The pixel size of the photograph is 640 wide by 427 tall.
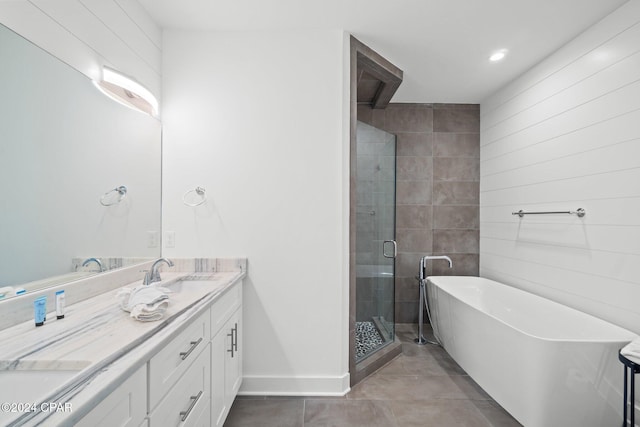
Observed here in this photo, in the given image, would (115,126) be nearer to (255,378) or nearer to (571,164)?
(255,378)

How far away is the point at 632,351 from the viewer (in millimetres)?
1472

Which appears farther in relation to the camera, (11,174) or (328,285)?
(328,285)

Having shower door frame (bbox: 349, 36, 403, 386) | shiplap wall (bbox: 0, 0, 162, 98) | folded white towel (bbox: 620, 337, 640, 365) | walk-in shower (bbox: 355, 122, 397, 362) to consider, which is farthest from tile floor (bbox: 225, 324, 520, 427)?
shiplap wall (bbox: 0, 0, 162, 98)


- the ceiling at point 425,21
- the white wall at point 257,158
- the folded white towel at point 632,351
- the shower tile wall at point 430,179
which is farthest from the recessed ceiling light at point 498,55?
the folded white towel at point 632,351

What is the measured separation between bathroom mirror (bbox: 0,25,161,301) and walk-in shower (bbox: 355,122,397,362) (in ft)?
5.62

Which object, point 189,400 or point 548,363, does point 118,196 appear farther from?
point 548,363

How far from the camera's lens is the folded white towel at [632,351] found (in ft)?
4.76

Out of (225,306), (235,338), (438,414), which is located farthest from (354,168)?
(438,414)

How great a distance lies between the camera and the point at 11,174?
44.3 inches

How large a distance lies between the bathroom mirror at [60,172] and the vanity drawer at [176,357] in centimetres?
65

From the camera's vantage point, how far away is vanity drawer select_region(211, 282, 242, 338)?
5.23ft

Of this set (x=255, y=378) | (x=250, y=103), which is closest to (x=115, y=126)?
(x=250, y=103)

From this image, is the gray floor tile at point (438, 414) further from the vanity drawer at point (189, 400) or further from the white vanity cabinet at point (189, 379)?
the vanity drawer at point (189, 400)

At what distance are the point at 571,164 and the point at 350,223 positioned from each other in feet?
5.78
